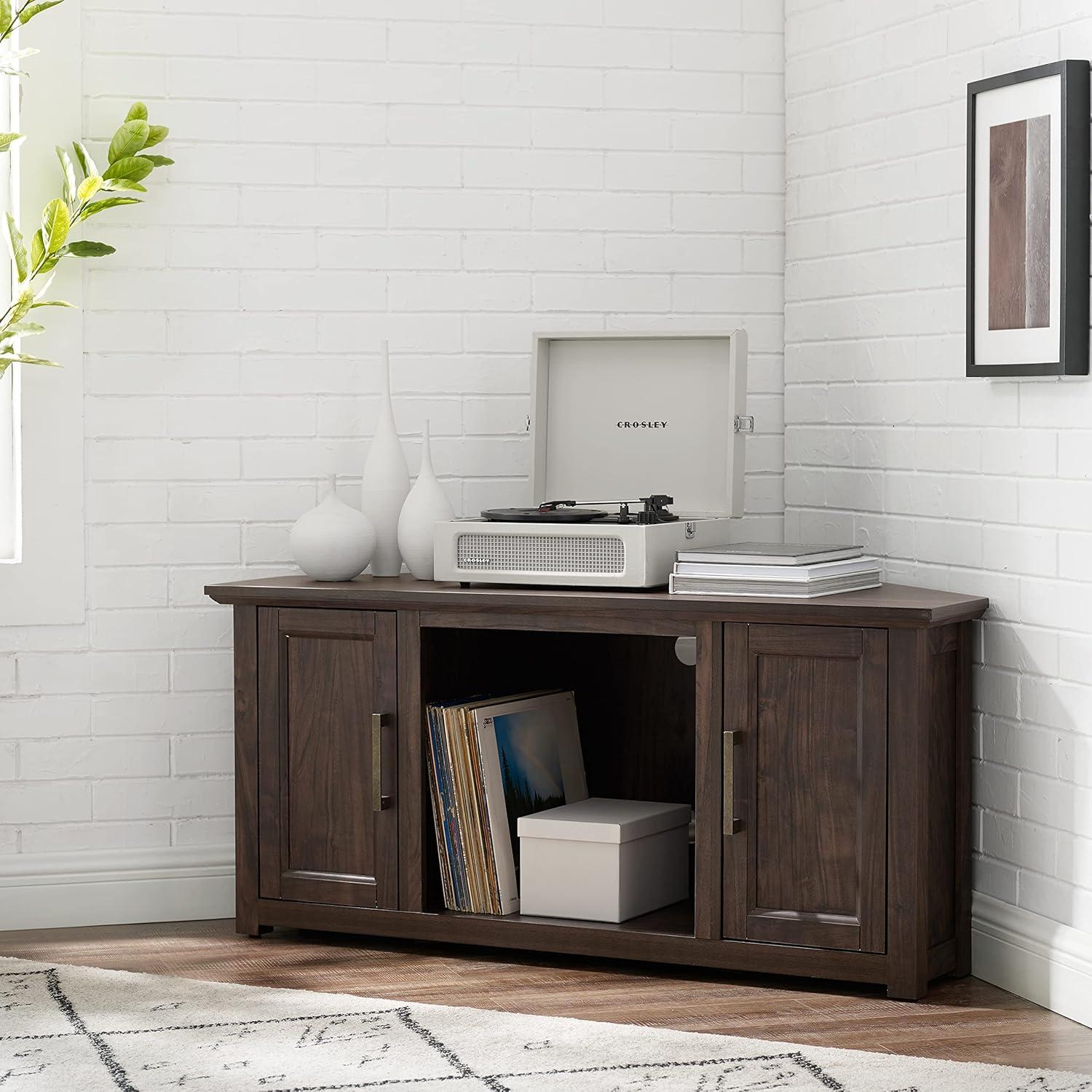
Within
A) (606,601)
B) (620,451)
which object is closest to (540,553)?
(606,601)

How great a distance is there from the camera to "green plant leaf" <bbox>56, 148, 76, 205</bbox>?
10.5 ft

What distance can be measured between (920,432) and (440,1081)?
1552mm

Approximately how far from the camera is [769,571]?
9.44 ft

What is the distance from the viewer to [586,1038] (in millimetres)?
2590

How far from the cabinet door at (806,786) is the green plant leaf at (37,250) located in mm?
1525

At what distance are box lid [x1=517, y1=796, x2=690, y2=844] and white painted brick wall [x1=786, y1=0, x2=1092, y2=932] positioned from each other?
0.60 metres

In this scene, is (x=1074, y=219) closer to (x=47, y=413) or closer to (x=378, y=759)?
(x=378, y=759)

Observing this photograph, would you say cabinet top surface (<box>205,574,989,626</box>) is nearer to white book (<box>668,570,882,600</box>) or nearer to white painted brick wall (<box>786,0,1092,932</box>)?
white book (<box>668,570,882,600</box>)

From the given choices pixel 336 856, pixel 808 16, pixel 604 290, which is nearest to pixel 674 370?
pixel 604 290

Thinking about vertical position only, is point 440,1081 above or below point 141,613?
below

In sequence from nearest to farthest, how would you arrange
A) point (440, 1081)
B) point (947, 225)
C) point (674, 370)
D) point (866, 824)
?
point (440, 1081)
point (866, 824)
point (947, 225)
point (674, 370)

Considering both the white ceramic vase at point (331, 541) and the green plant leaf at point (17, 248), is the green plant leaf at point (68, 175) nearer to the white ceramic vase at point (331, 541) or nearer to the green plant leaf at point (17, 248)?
the green plant leaf at point (17, 248)

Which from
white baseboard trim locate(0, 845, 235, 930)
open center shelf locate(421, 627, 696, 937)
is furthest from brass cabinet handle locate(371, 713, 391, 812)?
white baseboard trim locate(0, 845, 235, 930)

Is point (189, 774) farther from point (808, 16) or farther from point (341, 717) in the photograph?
point (808, 16)
